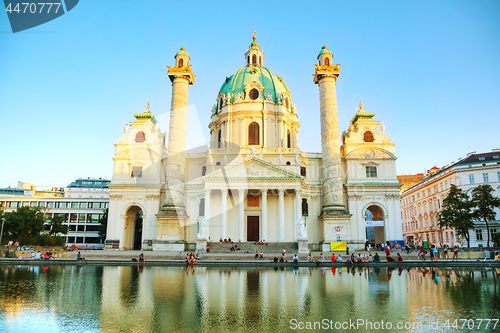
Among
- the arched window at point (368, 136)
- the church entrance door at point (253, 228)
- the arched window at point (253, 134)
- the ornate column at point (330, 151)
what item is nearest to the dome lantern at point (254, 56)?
the arched window at point (253, 134)

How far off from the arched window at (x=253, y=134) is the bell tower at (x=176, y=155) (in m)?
13.6

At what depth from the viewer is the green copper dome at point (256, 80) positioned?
5769 cm

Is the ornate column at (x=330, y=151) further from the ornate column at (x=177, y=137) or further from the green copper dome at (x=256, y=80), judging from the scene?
the ornate column at (x=177, y=137)

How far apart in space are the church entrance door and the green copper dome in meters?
20.1

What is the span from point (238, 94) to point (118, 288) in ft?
153

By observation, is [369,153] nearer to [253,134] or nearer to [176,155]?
[253,134]

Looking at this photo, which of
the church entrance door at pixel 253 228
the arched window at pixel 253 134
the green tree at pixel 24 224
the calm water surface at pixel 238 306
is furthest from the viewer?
the arched window at pixel 253 134

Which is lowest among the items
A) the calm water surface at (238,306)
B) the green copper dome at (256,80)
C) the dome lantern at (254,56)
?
the calm water surface at (238,306)

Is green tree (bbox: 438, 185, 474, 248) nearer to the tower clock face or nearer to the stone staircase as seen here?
the tower clock face

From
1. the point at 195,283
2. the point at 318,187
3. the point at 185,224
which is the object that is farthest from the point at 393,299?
the point at 318,187

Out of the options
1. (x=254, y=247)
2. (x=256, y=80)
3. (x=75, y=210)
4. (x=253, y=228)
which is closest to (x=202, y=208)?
(x=253, y=228)

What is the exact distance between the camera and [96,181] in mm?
92312

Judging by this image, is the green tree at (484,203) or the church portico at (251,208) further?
the church portico at (251,208)

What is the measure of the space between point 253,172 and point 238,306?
34594 millimetres
